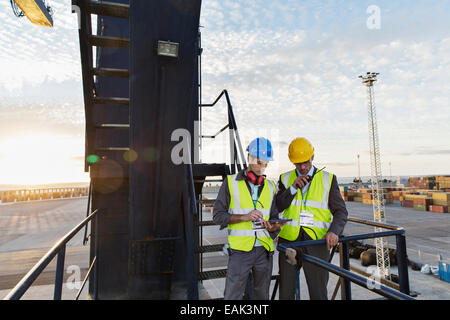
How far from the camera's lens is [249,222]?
279 centimetres

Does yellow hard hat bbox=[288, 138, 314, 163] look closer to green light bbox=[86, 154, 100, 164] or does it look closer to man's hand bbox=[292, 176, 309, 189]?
man's hand bbox=[292, 176, 309, 189]

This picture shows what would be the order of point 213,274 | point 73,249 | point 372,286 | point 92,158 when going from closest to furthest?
1. point 372,286
2. point 213,274
3. point 92,158
4. point 73,249

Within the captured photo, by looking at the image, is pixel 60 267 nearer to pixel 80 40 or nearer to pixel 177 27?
pixel 80 40

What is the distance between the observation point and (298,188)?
9.45ft

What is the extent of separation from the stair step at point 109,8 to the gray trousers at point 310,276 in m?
3.13

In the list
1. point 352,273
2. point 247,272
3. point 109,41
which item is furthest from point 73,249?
point 352,273

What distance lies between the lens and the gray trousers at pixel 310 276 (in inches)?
106

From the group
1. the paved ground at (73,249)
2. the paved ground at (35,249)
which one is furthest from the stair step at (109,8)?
the paved ground at (73,249)

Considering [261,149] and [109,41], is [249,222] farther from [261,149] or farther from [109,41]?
[109,41]

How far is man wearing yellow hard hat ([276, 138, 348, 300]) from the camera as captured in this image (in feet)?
9.05

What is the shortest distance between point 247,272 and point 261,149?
4.33ft

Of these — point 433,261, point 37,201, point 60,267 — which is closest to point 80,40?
point 60,267

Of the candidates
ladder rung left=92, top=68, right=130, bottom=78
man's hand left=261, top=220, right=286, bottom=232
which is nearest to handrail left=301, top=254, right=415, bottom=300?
man's hand left=261, top=220, right=286, bottom=232
